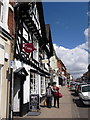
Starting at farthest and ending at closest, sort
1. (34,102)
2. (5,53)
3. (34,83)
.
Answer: (34,83)
(34,102)
(5,53)

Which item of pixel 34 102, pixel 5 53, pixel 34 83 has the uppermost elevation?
pixel 5 53

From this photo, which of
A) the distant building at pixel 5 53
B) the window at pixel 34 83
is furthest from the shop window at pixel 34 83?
the distant building at pixel 5 53

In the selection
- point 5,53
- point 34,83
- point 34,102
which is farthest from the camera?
point 34,83

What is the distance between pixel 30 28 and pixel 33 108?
5.50 m

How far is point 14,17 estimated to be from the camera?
9.83 metres

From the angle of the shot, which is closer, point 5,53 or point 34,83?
point 5,53

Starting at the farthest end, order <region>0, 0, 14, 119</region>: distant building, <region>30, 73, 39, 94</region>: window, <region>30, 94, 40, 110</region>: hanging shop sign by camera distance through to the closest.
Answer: <region>30, 73, 39, 94</region>: window, <region>30, 94, 40, 110</region>: hanging shop sign, <region>0, 0, 14, 119</region>: distant building

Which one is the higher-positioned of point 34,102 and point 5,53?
point 5,53

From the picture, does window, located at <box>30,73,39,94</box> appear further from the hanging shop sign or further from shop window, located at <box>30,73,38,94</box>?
the hanging shop sign

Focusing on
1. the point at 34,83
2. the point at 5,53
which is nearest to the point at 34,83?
the point at 34,83

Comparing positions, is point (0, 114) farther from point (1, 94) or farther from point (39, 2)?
point (39, 2)

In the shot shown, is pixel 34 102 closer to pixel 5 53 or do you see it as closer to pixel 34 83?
pixel 34 83

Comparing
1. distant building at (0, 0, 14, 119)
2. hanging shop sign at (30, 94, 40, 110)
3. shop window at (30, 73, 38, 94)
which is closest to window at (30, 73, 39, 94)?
shop window at (30, 73, 38, 94)

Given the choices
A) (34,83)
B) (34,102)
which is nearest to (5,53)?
(34,102)
